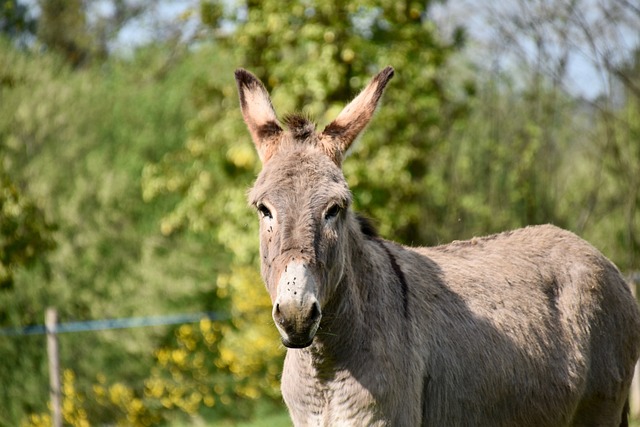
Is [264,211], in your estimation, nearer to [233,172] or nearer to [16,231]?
[16,231]

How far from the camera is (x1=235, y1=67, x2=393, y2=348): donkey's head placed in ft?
11.8

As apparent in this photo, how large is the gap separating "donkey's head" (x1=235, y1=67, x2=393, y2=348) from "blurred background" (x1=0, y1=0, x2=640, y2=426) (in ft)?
15.1

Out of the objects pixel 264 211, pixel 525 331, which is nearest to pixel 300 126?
pixel 264 211

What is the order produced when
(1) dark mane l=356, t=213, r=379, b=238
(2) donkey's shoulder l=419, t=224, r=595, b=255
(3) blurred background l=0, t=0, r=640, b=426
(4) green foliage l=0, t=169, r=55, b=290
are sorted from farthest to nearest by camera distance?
(3) blurred background l=0, t=0, r=640, b=426, (4) green foliage l=0, t=169, r=55, b=290, (2) donkey's shoulder l=419, t=224, r=595, b=255, (1) dark mane l=356, t=213, r=379, b=238

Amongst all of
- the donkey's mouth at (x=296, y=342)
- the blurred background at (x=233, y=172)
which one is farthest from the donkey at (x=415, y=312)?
the blurred background at (x=233, y=172)

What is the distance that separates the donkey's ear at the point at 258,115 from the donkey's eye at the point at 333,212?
1.92 feet

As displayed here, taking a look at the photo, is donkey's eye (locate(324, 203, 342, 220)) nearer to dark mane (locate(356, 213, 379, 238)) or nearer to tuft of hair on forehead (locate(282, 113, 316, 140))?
tuft of hair on forehead (locate(282, 113, 316, 140))

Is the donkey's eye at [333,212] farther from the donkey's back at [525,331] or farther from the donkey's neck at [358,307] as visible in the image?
the donkey's back at [525,331]

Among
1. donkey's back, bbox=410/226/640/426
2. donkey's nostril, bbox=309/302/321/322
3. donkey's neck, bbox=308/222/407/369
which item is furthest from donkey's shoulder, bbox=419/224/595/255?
donkey's nostril, bbox=309/302/321/322

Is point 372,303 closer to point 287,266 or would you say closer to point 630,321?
point 287,266

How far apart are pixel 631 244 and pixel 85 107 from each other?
31.6 ft

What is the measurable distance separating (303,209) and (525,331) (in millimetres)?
1600

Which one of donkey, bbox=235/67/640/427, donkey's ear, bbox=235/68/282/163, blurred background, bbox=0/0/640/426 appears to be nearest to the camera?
donkey, bbox=235/67/640/427

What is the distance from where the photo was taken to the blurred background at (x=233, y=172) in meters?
10.5
